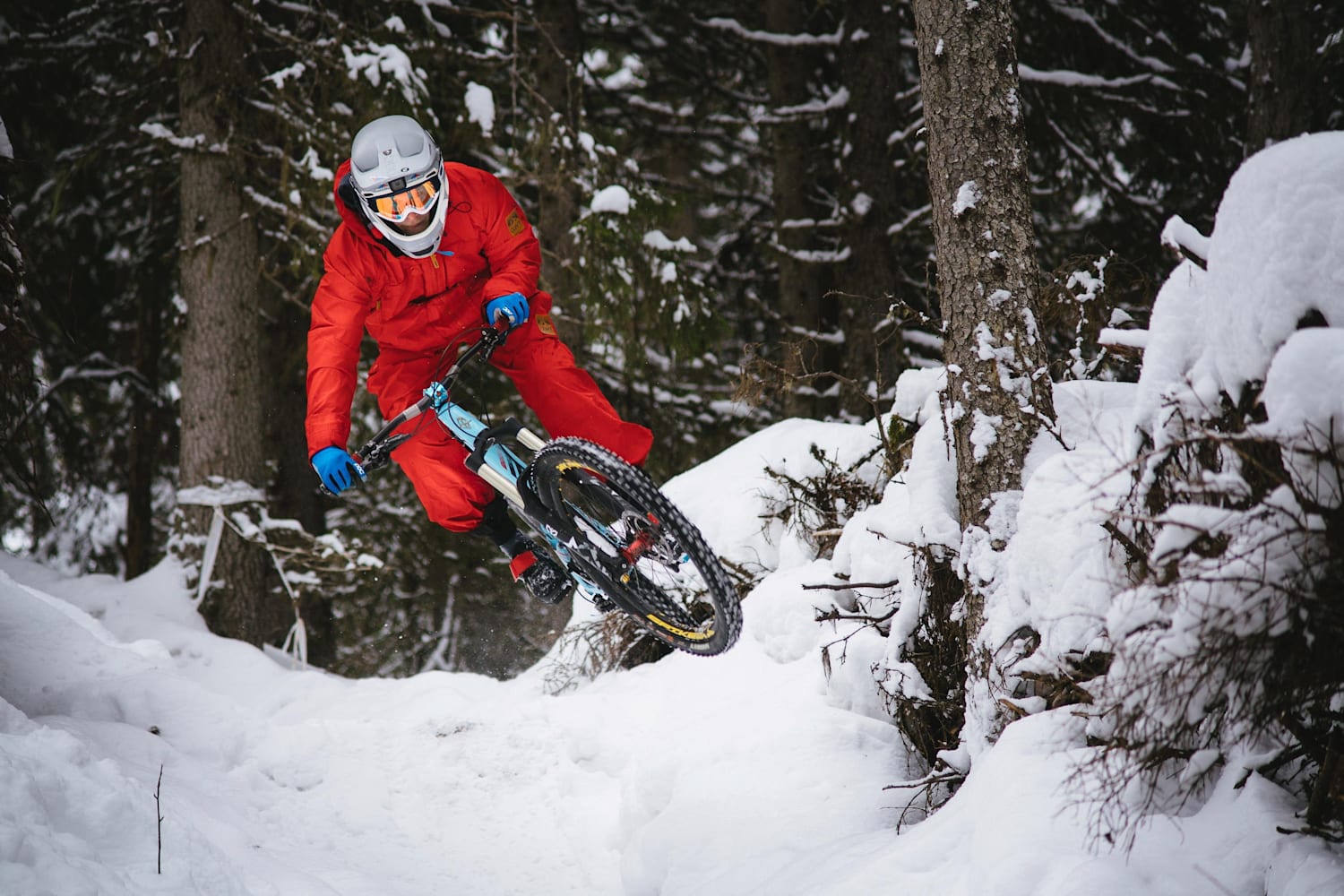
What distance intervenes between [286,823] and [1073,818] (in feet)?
12.1

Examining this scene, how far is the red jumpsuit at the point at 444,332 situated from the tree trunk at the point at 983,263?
6.23 ft

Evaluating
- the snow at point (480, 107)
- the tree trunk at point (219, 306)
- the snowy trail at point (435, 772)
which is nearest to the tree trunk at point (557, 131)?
the snow at point (480, 107)

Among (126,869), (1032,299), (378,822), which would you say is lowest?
(378,822)

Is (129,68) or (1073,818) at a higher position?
(129,68)

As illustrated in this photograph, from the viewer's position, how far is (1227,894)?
2.20m

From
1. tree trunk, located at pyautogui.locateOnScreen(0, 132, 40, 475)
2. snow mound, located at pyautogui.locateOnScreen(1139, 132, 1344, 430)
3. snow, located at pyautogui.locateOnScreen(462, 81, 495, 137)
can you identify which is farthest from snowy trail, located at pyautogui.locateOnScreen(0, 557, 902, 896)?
snow, located at pyautogui.locateOnScreen(462, 81, 495, 137)

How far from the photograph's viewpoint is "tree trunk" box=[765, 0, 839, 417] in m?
9.78

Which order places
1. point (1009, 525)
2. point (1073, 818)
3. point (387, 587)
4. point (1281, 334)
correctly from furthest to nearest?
point (387, 587) → point (1009, 525) → point (1073, 818) → point (1281, 334)

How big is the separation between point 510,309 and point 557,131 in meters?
4.33

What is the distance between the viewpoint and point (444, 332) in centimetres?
493

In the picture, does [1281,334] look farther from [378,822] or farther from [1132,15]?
[1132,15]

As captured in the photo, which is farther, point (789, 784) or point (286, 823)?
point (286, 823)

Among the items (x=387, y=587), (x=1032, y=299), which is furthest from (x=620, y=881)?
(x=387, y=587)

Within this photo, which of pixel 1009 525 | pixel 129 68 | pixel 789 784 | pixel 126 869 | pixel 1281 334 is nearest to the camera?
pixel 1281 334
